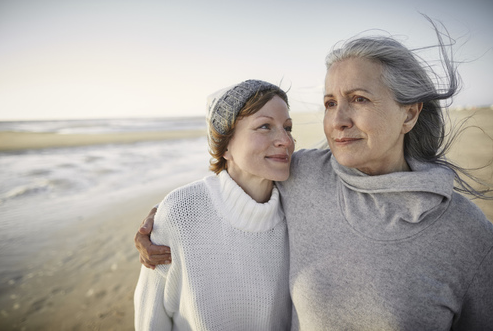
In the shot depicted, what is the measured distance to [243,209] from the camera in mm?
1915

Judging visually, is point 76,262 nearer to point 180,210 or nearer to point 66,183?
point 180,210

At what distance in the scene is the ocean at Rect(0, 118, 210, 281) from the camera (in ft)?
16.2

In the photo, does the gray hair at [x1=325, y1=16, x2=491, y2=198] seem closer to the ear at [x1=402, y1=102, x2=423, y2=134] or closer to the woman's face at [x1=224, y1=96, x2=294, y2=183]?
the ear at [x1=402, y1=102, x2=423, y2=134]

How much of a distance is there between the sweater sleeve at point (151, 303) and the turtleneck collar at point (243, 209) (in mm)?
748

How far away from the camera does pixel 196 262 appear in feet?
6.03

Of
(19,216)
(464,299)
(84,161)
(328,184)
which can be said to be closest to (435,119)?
(328,184)

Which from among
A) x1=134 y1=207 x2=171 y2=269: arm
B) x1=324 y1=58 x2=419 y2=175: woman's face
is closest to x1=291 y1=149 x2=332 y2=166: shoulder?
x1=324 y1=58 x2=419 y2=175: woman's face

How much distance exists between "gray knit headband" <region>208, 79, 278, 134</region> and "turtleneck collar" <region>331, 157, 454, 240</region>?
916mm

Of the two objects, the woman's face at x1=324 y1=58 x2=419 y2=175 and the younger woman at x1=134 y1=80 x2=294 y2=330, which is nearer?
the woman's face at x1=324 y1=58 x2=419 y2=175

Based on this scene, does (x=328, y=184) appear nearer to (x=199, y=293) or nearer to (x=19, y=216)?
(x=199, y=293)

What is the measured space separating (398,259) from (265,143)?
113 cm

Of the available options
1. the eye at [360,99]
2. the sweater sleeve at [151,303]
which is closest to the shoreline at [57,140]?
the sweater sleeve at [151,303]

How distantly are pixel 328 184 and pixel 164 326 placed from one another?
1.78 m

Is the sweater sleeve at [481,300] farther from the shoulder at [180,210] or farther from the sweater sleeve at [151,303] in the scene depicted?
the sweater sleeve at [151,303]
